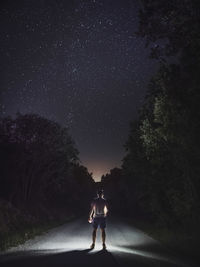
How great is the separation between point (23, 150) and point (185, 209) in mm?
24478

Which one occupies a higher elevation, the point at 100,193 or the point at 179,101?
the point at 179,101

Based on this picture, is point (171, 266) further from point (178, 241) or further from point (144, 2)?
point (144, 2)

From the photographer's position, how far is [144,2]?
11641mm

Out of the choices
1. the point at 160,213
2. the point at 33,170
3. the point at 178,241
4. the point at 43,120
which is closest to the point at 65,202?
the point at 33,170

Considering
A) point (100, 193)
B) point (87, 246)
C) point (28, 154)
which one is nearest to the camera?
point (87, 246)

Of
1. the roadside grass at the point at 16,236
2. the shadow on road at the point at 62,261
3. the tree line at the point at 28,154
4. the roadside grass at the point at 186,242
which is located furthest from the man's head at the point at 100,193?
the tree line at the point at 28,154

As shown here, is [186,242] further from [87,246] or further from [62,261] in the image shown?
[62,261]

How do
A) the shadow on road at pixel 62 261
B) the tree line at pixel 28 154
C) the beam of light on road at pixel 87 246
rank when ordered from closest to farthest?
the shadow on road at pixel 62 261 < the beam of light on road at pixel 87 246 < the tree line at pixel 28 154

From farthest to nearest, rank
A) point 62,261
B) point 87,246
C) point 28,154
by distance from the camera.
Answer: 1. point 28,154
2. point 87,246
3. point 62,261

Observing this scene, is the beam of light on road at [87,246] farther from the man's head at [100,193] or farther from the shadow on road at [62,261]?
the man's head at [100,193]

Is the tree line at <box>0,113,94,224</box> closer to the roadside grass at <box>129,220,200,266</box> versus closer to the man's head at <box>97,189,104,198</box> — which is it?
the roadside grass at <box>129,220,200,266</box>

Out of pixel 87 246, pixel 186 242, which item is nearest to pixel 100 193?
pixel 87 246

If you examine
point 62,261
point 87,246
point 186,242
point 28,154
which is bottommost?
point 62,261

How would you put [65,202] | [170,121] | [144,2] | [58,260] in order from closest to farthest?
[58,260]
[144,2]
[170,121]
[65,202]
